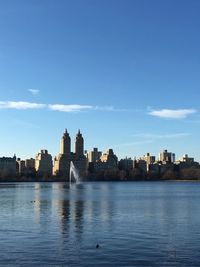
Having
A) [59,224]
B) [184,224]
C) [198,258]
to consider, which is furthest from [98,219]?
[198,258]

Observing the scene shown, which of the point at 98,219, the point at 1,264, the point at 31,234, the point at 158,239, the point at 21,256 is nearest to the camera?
the point at 1,264

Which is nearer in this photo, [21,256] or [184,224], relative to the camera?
[21,256]

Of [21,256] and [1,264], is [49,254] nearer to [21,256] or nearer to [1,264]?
[21,256]

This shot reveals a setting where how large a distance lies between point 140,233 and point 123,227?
198 inches

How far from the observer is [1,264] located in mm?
35969

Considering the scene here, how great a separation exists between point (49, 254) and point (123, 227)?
16949mm

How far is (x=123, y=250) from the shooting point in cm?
4112

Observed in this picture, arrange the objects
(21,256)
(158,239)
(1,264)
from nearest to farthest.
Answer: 1. (1,264)
2. (21,256)
3. (158,239)

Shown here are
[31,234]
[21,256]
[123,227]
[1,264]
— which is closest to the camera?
[1,264]

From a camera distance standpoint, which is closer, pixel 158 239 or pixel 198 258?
pixel 198 258

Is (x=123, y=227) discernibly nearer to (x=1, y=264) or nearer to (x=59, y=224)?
(x=59, y=224)

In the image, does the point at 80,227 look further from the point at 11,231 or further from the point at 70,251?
the point at 70,251

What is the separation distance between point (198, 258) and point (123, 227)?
1799 cm

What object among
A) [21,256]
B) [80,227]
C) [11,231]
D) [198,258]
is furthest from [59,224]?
[198,258]
